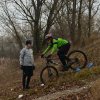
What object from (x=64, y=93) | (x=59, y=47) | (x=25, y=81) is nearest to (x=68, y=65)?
(x=59, y=47)

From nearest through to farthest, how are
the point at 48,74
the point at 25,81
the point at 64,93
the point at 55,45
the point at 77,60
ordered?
the point at 64,93 < the point at 55,45 < the point at 25,81 < the point at 48,74 < the point at 77,60

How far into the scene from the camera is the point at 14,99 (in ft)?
43.4

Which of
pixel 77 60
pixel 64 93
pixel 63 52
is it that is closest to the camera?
pixel 64 93

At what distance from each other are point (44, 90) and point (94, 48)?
9.05 m

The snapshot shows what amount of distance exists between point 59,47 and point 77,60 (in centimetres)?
97

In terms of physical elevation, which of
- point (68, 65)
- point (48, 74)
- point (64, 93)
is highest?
point (68, 65)

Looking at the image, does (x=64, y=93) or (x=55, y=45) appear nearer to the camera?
(x=64, y=93)

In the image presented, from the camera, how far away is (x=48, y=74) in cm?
1518

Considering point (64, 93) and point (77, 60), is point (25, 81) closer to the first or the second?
point (77, 60)

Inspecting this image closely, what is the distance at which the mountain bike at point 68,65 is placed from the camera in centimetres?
1513

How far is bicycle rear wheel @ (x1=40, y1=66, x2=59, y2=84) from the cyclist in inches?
17.4

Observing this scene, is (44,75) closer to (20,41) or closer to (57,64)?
(57,64)

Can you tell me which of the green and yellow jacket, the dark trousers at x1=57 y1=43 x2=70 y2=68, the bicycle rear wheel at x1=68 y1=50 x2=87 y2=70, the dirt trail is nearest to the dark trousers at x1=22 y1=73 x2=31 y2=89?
the green and yellow jacket

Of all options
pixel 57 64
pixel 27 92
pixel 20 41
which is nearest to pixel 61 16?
pixel 20 41
